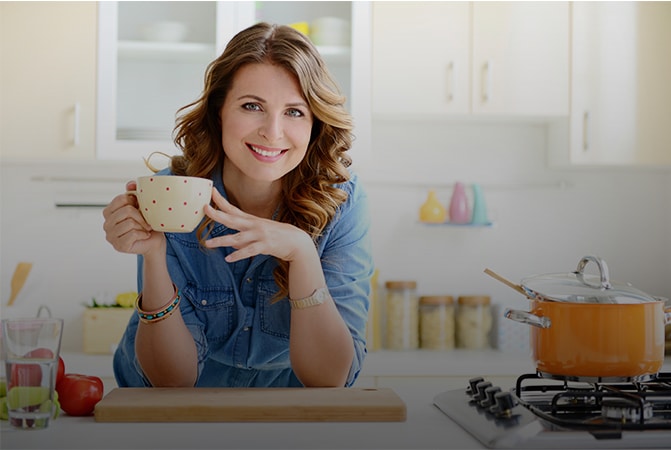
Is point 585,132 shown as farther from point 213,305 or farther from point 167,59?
point 213,305

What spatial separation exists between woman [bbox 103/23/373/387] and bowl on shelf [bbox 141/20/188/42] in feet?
4.58

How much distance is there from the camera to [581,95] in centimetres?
296

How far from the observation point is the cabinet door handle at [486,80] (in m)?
2.89

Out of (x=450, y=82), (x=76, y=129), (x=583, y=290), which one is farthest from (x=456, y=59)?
(x=583, y=290)

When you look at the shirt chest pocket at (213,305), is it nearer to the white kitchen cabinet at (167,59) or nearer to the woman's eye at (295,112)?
the woman's eye at (295,112)

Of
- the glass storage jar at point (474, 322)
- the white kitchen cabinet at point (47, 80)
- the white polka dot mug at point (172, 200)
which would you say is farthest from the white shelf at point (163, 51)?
the white polka dot mug at point (172, 200)

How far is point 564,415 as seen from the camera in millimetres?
1087

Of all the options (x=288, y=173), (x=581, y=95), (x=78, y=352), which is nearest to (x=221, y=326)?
(x=288, y=173)

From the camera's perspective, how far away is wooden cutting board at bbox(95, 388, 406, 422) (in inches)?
41.3

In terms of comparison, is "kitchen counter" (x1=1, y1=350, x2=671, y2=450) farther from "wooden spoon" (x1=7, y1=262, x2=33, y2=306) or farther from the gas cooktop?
"wooden spoon" (x1=7, y1=262, x2=33, y2=306)

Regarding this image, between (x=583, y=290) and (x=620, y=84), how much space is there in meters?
2.05

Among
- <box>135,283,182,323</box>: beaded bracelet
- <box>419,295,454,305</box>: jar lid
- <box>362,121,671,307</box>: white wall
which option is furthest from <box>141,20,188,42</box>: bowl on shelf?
<box>135,283,182,323</box>: beaded bracelet

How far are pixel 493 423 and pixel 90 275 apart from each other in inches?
96.0

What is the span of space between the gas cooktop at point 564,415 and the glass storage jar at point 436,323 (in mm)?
1753
